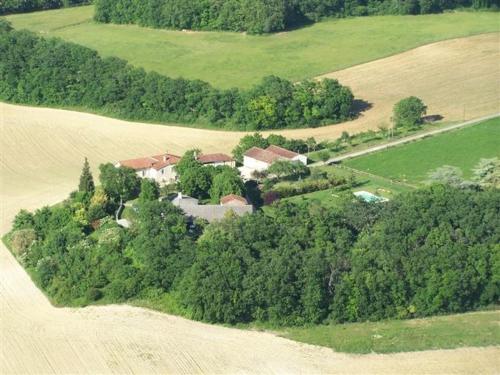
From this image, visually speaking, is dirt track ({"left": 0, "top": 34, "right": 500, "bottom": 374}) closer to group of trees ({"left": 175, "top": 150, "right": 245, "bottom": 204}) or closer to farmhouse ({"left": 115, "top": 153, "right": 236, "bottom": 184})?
farmhouse ({"left": 115, "top": 153, "right": 236, "bottom": 184})

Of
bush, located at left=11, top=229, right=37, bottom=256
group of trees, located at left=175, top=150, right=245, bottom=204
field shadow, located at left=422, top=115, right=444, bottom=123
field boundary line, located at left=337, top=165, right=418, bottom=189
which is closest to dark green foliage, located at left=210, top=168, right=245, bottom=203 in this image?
group of trees, located at left=175, top=150, right=245, bottom=204

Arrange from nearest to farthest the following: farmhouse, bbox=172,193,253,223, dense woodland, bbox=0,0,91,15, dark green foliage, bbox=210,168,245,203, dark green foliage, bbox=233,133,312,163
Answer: farmhouse, bbox=172,193,253,223 < dark green foliage, bbox=210,168,245,203 < dark green foliage, bbox=233,133,312,163 < dense woodland, bbox=0,0,91,15

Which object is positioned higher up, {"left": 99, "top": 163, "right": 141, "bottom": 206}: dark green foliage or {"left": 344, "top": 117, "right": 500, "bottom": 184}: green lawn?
{"left": 99, "top": 163, "right": 141, "bottom": 206}: dark green foliage

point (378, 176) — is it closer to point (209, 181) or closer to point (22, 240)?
point (209, 181)

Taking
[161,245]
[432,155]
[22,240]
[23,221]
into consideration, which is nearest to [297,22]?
[432,155]

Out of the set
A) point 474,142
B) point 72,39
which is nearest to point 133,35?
point 72,39

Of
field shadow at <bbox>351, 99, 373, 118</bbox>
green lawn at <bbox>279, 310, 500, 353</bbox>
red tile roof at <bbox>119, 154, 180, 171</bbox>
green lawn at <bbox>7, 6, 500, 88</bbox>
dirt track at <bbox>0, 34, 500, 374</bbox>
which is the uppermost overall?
green lawn at <bbox>7, 6, 500, 88</bbox>

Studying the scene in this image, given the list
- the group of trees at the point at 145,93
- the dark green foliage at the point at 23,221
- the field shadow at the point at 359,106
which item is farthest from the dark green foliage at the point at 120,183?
the field shadow at the point at 359,106

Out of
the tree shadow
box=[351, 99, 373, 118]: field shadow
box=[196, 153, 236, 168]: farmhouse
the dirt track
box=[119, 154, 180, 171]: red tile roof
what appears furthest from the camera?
the tree shadow
